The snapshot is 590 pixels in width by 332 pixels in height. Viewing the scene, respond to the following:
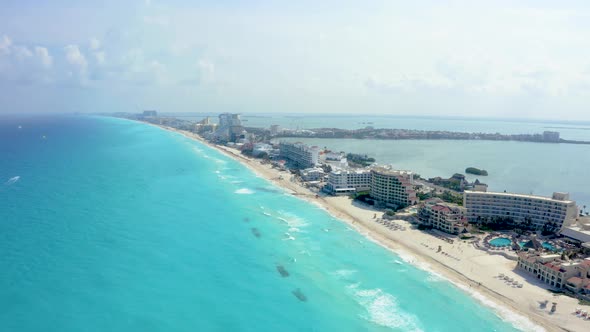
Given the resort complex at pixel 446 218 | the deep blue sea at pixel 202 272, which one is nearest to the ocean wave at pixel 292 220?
the deep blue sea at pixel 202 272

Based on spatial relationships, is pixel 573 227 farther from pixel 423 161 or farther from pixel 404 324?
pixel 423 161

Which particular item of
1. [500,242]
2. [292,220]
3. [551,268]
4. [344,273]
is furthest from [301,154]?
[551,268]

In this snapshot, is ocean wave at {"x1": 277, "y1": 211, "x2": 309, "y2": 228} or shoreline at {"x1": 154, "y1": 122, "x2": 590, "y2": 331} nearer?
shoreline at {"x1": 154, "y1": 122, "x2": 590, "y2": 331}

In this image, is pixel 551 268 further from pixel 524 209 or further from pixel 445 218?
pixel 524 209

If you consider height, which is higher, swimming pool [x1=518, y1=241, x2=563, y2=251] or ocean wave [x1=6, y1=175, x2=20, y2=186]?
ocean wave [x1=6, y1=175, x2=20, y2=186]

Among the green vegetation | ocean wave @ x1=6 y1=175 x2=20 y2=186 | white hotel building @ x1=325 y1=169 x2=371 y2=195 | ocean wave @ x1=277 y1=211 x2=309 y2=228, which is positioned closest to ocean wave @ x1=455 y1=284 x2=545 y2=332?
ocean wave @ x1=277 y1=211 x2=309 y2=228

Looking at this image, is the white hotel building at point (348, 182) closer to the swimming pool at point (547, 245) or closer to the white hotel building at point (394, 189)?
the white hotel building at point (394, 189)

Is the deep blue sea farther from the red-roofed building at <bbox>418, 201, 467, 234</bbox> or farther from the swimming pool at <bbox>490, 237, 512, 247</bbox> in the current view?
the swimming pool at <bbox>490, 237, 512, 247</bbox>
